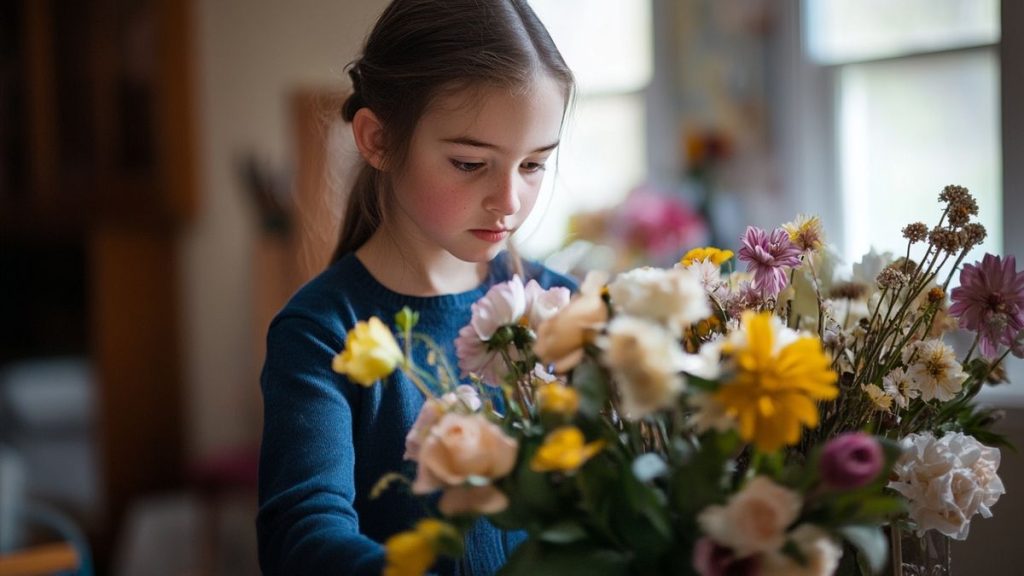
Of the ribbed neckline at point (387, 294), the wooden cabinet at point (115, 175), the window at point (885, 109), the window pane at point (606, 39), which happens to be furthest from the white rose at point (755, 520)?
the wooden cabinet at point (115, 175)

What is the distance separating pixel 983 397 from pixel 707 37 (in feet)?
6.01

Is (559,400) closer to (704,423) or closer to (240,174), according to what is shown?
(704,423)

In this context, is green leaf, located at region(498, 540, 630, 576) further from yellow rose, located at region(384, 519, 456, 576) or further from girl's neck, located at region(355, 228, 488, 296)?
girl's neck, located at region(355, 228, 488, 296)

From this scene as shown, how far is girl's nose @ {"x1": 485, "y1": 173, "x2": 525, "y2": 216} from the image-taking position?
85 cm

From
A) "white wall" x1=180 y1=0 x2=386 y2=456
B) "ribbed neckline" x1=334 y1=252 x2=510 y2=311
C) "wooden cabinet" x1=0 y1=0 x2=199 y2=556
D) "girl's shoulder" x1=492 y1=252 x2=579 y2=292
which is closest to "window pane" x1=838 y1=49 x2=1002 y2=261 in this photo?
"girl's shoulder" x1=492 y1=252 x2=579 y2=292

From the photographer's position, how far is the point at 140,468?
13.4 feet

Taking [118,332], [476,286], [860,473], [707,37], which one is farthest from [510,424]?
[118,332]

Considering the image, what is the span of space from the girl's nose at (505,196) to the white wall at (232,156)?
300cm

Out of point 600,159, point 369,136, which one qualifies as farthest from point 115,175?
point 369,136

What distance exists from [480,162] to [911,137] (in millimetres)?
1832

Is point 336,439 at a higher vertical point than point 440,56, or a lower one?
lower

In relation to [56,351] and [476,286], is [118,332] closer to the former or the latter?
[56,351]

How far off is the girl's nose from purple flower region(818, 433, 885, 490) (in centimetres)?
38

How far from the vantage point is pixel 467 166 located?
86 centimetres
